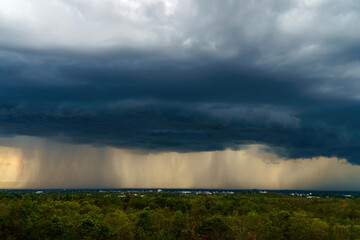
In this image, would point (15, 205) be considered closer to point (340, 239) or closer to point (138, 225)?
point (138, 225)

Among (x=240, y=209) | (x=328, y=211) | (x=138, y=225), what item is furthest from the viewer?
(x=328, y=211)

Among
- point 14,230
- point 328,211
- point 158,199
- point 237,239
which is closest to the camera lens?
point 237,239

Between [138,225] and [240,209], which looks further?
[240,209]

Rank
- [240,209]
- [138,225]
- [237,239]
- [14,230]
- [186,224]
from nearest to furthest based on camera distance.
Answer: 1. [237,239]
2. [14,230]
3. [138,225]
4. [186,224]
5. [240,209]

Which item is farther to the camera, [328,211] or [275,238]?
[328,211]

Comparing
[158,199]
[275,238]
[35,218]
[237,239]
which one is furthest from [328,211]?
[35,218]

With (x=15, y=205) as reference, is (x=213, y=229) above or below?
below

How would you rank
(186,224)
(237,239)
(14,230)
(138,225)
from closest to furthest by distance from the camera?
(237,239) < (14,230) < (138,225) < (186,224)

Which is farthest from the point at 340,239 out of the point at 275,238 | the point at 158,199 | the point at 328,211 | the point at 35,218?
the point at 158,199

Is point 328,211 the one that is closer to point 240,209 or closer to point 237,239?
point 240,209
